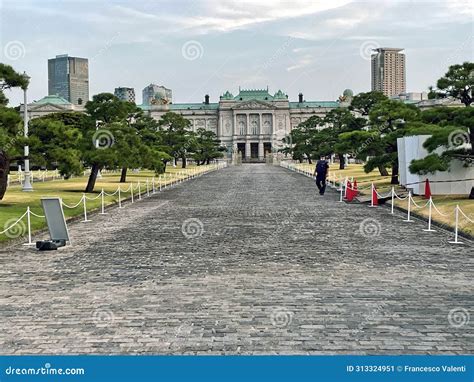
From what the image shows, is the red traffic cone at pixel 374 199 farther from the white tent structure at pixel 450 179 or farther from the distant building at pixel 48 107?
the distant building at pixel 48 107

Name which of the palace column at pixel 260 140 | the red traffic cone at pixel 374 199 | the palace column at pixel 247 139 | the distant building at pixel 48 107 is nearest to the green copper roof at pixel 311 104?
the palace column at pixel 260 140

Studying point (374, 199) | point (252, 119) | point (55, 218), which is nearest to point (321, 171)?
point (374, 199)

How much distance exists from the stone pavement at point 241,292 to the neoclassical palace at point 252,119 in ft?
498

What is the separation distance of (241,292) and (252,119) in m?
167

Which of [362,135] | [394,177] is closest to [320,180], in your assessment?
[362,135]

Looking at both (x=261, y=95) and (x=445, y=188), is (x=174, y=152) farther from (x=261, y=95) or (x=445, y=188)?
(x=261, y=95)

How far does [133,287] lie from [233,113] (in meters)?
166

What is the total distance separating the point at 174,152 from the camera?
74.4m

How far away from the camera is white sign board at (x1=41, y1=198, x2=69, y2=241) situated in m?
15.4

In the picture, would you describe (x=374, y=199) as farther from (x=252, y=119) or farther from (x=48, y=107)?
(x=252, y=119)

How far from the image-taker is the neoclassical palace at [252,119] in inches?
6762

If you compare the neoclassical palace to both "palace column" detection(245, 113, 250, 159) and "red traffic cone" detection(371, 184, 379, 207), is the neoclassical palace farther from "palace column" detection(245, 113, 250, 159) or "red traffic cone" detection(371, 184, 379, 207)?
"red traffic cone" detection(371, 184, 379, 207)

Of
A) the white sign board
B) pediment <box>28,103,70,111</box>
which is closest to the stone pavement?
the white sign board

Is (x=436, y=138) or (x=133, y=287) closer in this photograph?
(x=133, y=287)
